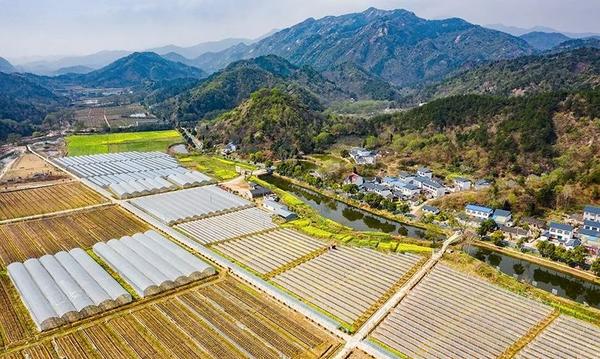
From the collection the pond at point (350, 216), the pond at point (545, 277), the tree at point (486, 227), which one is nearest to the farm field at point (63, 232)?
the pond at point (350, 216)

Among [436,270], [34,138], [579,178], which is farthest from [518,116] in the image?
[34,138]

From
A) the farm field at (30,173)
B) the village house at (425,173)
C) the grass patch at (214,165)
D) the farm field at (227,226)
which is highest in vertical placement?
the village house at (425,173)

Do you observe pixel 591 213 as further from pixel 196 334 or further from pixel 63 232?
pixel 63 232

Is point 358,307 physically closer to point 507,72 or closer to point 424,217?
point 424,217

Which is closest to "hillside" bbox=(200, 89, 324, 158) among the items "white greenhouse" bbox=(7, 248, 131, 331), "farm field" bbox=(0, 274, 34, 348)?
"white greenhouse" bbox=(7, 248, 131, 331)

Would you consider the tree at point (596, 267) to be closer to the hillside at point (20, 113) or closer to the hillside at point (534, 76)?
the hillside at point (534, 76)

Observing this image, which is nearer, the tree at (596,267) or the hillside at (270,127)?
Answer: the tree at (596,267)
